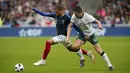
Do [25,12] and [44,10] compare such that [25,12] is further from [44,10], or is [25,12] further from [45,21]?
[45,21]

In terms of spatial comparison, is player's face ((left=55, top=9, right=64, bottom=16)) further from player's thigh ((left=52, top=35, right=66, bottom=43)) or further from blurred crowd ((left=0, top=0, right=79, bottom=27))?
blurred crowd ((left=0, top=0, right=79, bottom=27))

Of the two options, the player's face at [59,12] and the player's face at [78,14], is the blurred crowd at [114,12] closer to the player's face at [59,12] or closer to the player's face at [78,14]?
the player's face at [59,12]

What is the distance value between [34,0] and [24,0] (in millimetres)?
1177

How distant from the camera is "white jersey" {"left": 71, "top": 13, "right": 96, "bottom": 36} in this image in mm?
16359

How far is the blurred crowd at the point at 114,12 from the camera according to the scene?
39375 millimetres

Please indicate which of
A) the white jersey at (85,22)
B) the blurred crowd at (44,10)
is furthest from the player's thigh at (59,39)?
the blurred crowd at (44,10)

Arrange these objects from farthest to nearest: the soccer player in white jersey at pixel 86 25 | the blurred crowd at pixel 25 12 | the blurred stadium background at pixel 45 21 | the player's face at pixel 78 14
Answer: the blurred crowd at pixel 25 12 < the blurred stadium background at pixel 45 21 < the soccer player in white jersey at pixel 86 25 < the player's face at pixel 78 14

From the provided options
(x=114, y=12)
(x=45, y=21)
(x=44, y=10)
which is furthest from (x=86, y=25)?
(x=114, y=12)

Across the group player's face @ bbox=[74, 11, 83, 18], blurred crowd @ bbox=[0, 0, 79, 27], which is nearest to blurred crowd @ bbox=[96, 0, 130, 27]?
blurred crowd @ bbox=[0, 0, 79, 27]

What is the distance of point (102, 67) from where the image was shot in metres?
17.1

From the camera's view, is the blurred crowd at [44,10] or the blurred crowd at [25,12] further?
→ the blurred crowd at [44,10]

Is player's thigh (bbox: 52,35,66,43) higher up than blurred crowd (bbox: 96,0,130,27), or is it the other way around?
player's thigh (bbox: 52,35,66,43)

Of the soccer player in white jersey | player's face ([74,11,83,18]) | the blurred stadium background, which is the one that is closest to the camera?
player's face ([74,11,83,18])

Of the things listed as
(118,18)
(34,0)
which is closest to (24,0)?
(34,0)
